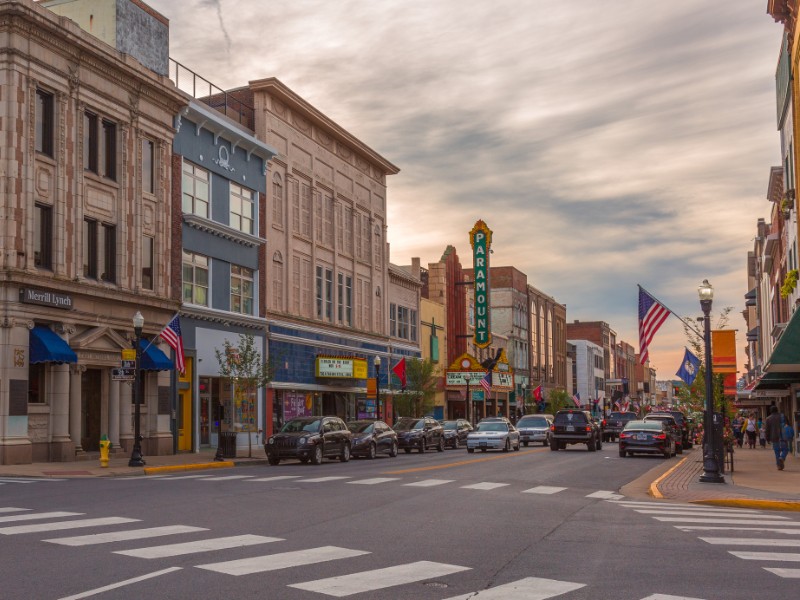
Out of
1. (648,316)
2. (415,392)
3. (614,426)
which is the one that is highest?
(648,316)

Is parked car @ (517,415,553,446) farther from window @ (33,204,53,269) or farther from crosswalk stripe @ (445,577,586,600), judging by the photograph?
crosswalk stripe @ (445,577,586,600)

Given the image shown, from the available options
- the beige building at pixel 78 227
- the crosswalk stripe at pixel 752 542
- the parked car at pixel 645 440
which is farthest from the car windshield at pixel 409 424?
the crosswalk stripe at pixel 752 542

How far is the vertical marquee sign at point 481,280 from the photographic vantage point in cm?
7525

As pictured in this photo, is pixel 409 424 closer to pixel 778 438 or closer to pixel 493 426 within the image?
pixel 493 426

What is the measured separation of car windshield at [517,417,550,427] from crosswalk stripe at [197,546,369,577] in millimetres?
38322

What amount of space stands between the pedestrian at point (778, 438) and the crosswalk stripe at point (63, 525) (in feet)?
66.9

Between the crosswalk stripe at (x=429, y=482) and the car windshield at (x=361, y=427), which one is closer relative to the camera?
the crosswalk stripe at (x=429, y=482)

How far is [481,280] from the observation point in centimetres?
7612

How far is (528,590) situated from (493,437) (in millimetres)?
33307

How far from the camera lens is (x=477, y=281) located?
76250 mm

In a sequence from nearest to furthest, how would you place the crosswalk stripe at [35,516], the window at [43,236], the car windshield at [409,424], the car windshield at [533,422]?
the crosswalk stripe at [35,516] < the window at [43,236] < the car windshield at [409,424] < the car windshield at [533,422]

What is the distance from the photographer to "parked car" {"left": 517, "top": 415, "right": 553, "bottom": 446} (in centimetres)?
4834

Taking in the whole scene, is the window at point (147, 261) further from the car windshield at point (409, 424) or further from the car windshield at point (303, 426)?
the car windshield at point (409, 424)

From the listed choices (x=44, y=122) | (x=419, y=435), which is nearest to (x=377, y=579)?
(x=44, y=122)
